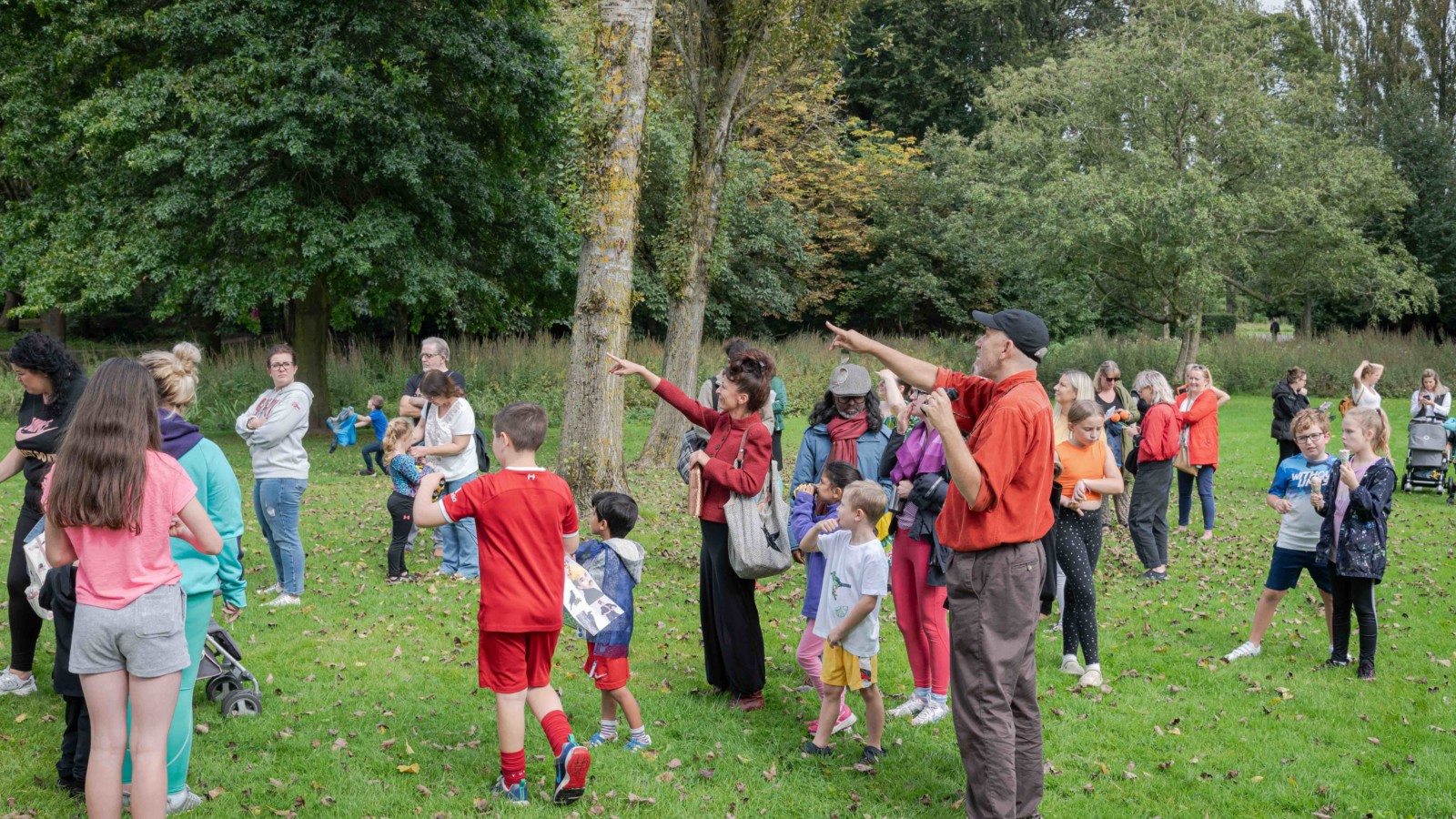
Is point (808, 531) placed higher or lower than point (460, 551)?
higher

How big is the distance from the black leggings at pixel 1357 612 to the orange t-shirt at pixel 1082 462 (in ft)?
5.23

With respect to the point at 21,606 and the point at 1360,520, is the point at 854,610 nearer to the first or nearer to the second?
the point at 1360,520

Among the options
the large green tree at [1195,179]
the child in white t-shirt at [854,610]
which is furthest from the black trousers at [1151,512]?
the large green tree at [1195,179]

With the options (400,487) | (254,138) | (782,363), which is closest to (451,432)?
(400,487)

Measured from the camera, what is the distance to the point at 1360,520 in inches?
263

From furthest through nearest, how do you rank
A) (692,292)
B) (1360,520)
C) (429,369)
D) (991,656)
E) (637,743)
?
(692,292) → (429,369) → (1360,520) → (637,743) → (991,656)

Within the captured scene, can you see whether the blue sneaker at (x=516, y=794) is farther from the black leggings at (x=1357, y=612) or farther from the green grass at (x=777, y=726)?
the black leggings at (x=1357, y=612)

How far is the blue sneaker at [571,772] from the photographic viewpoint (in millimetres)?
4664

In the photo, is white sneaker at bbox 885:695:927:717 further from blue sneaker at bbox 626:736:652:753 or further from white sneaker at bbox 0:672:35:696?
white sneaker at bbox 0:672:35:696

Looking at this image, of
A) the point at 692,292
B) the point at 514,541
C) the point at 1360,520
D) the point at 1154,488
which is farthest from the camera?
the point at 692,292

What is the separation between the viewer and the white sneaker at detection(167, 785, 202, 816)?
182 inches

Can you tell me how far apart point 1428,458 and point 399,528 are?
14.3m

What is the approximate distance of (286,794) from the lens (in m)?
4.92

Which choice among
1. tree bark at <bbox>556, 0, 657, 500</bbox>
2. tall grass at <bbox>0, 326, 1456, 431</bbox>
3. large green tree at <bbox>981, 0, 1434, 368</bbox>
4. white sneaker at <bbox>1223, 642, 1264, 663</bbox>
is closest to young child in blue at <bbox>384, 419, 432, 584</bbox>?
tree bark at <bbox>556, 0, 657, 500</bbox>
